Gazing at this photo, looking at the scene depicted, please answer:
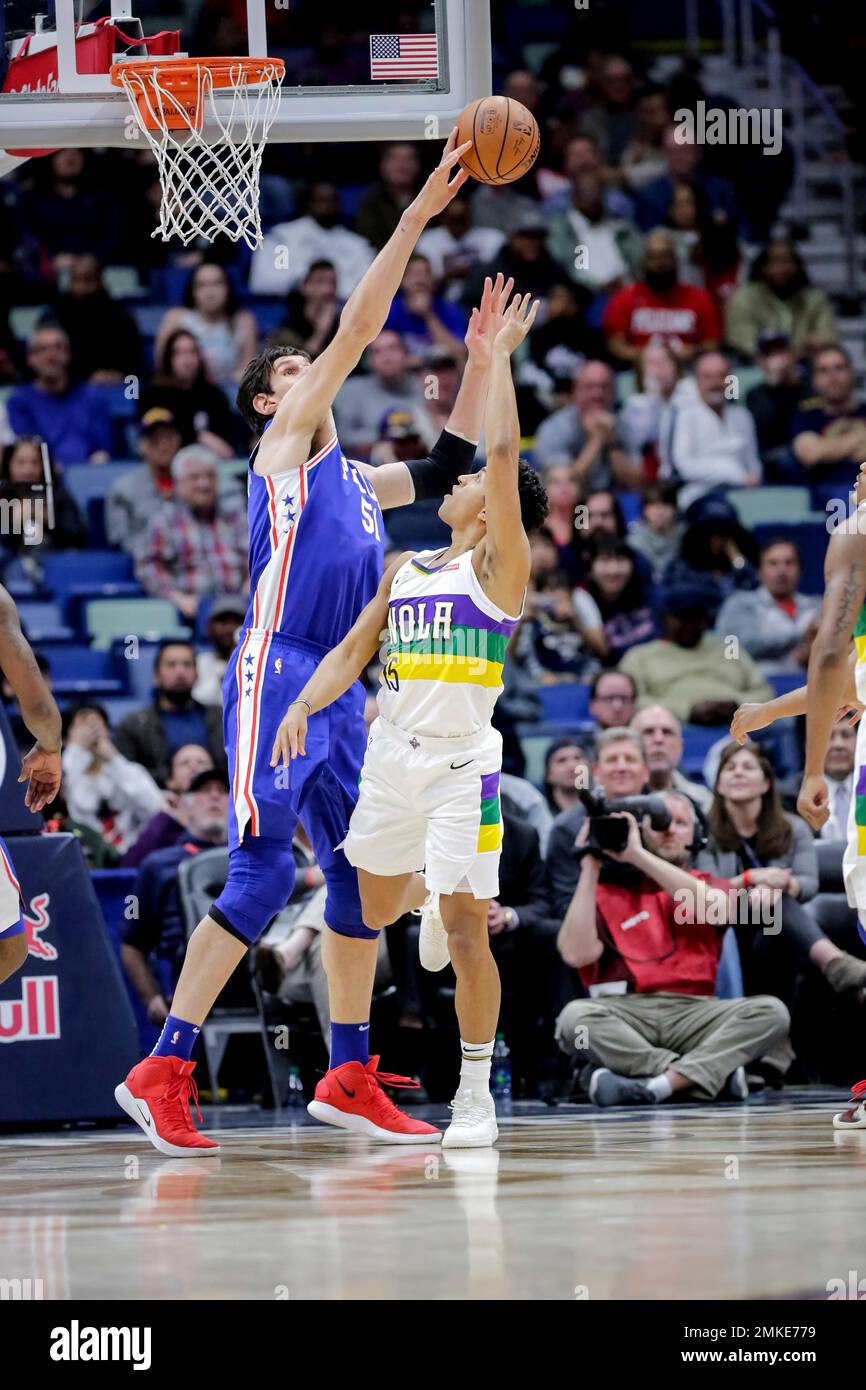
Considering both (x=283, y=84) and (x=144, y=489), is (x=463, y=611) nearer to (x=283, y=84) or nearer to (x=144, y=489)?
(x=283, y=84)

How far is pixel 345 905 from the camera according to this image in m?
6.13

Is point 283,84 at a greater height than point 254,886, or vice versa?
point 283,84

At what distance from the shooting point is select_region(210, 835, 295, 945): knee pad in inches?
227

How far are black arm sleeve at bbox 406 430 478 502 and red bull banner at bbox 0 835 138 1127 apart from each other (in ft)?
7.35

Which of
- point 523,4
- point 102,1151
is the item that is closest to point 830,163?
point 523,4

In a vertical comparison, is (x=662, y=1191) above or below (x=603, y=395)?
below

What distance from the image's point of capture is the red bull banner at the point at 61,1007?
24.9 ft

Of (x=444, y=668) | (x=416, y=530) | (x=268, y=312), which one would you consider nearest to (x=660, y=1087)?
(x=444, y=668)

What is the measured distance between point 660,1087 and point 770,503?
6608 mm

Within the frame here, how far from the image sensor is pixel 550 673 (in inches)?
472

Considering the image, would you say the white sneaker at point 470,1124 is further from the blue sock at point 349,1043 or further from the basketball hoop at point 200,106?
the basketball hoop at point 200,106
